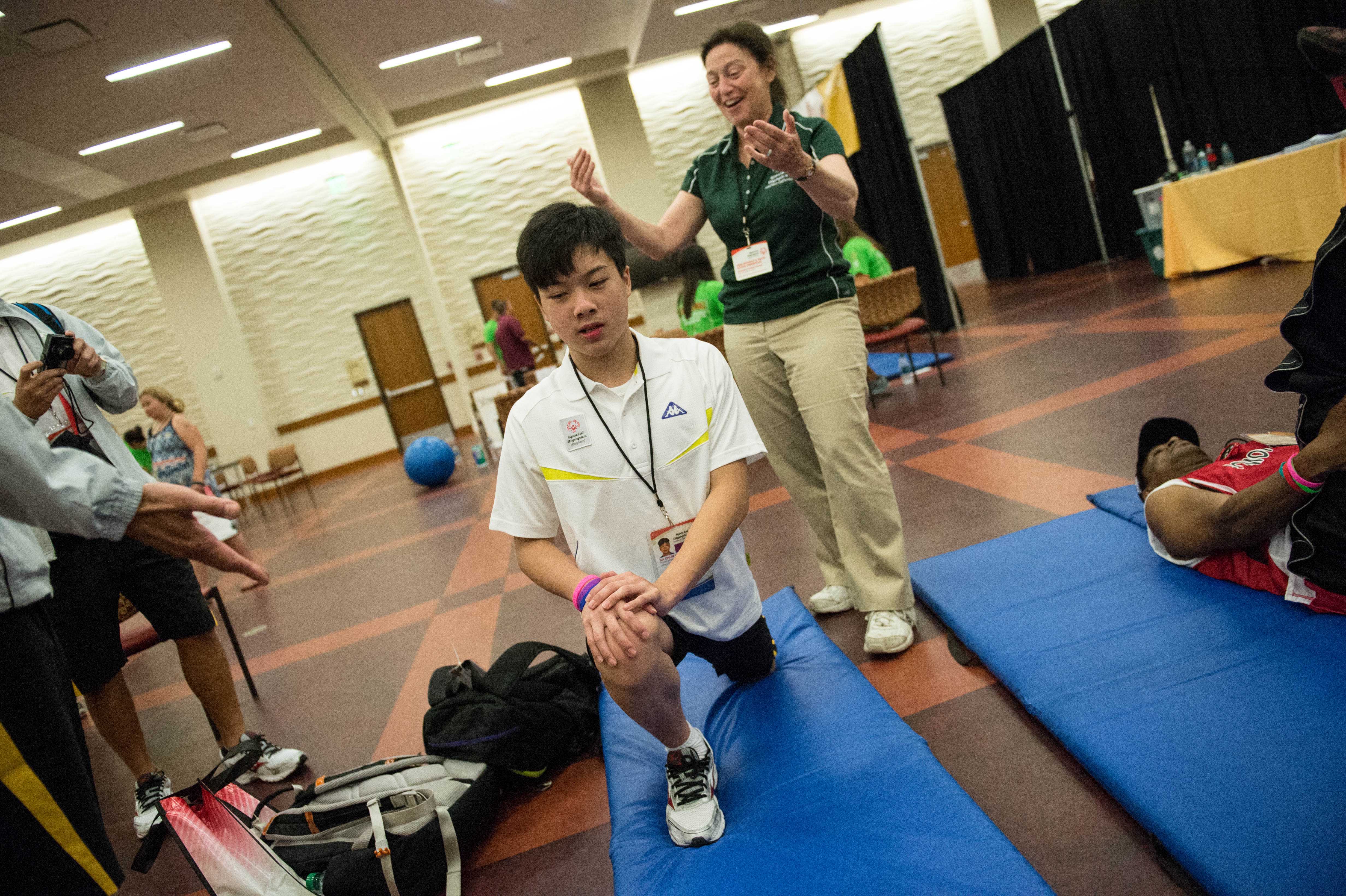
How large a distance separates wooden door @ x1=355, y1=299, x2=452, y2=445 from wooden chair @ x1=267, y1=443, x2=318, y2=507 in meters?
1.69

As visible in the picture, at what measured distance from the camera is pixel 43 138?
29.1 feet

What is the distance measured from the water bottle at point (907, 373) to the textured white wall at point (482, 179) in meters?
7.35

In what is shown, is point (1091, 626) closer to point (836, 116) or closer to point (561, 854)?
point (561, 854)

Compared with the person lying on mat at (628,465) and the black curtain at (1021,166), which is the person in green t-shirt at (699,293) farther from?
the black curtain at (1021,166)

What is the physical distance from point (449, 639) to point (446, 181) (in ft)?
35.4

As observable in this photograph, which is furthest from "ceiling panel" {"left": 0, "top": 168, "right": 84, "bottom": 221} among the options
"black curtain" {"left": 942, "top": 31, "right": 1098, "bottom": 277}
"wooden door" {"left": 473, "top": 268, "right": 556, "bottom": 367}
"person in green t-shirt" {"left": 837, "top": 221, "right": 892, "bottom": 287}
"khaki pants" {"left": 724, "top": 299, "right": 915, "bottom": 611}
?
"black curtain" {"left": 942, "top": 31, "right": 1098, "bottom": 277}

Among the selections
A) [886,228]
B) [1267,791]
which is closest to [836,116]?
[886,228]

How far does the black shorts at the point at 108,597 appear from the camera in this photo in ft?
7.53

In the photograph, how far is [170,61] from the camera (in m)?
7.75

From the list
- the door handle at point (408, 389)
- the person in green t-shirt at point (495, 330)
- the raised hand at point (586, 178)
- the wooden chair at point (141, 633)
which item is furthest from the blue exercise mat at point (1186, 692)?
the door handle at point (408, 389)

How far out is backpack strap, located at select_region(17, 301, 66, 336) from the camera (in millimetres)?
2334

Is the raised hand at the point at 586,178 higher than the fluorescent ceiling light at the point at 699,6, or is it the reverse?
the fluorescent ceiling light at the point at 699,6

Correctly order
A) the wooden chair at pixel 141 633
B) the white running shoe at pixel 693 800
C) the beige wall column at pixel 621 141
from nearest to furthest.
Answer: the white running shoe at pixel 693 800 < the wooden chair at pixel 141 633 < the beige wall column at pixel 621 141

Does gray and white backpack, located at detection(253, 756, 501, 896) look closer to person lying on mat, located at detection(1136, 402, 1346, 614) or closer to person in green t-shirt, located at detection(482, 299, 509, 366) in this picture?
person lying on mat, located at detection(1136, 402, 1346, 614)
